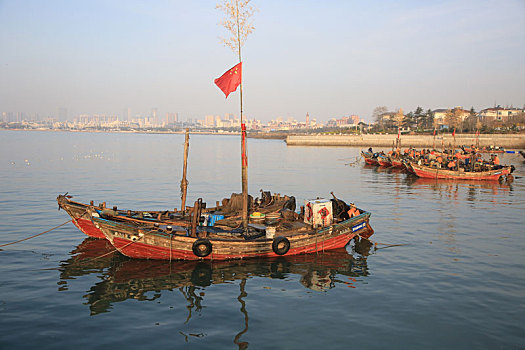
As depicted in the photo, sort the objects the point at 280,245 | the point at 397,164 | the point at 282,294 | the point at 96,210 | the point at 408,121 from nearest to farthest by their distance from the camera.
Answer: the point at 282,294, the point at 280,245, the point at 96,210, the point at 397,164, the point at 408,121

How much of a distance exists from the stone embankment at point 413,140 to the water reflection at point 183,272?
279ft

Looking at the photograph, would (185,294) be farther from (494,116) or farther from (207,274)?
(494,116)

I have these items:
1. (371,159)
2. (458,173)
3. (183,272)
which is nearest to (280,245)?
(183,272)

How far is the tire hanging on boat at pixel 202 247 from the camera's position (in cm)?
1709

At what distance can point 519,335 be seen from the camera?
1159 centimetres

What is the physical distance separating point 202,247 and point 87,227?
26.1ft

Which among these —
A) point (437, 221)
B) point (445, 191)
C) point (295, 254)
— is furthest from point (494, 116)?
point (295, 254)

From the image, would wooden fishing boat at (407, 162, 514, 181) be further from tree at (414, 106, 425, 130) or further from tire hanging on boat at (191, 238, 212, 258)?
tree at (414, 106, 425, 130)

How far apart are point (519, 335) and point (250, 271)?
9.63 meters

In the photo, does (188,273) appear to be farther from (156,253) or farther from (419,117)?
(419,117)

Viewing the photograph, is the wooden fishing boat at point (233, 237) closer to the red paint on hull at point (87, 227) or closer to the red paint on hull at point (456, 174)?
the red paint on hull at point (87, 227)

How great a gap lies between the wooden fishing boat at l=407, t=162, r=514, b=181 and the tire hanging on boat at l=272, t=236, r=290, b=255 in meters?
39.0

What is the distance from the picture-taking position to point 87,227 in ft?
70.2

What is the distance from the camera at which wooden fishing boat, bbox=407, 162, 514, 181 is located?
48719 millimetres
